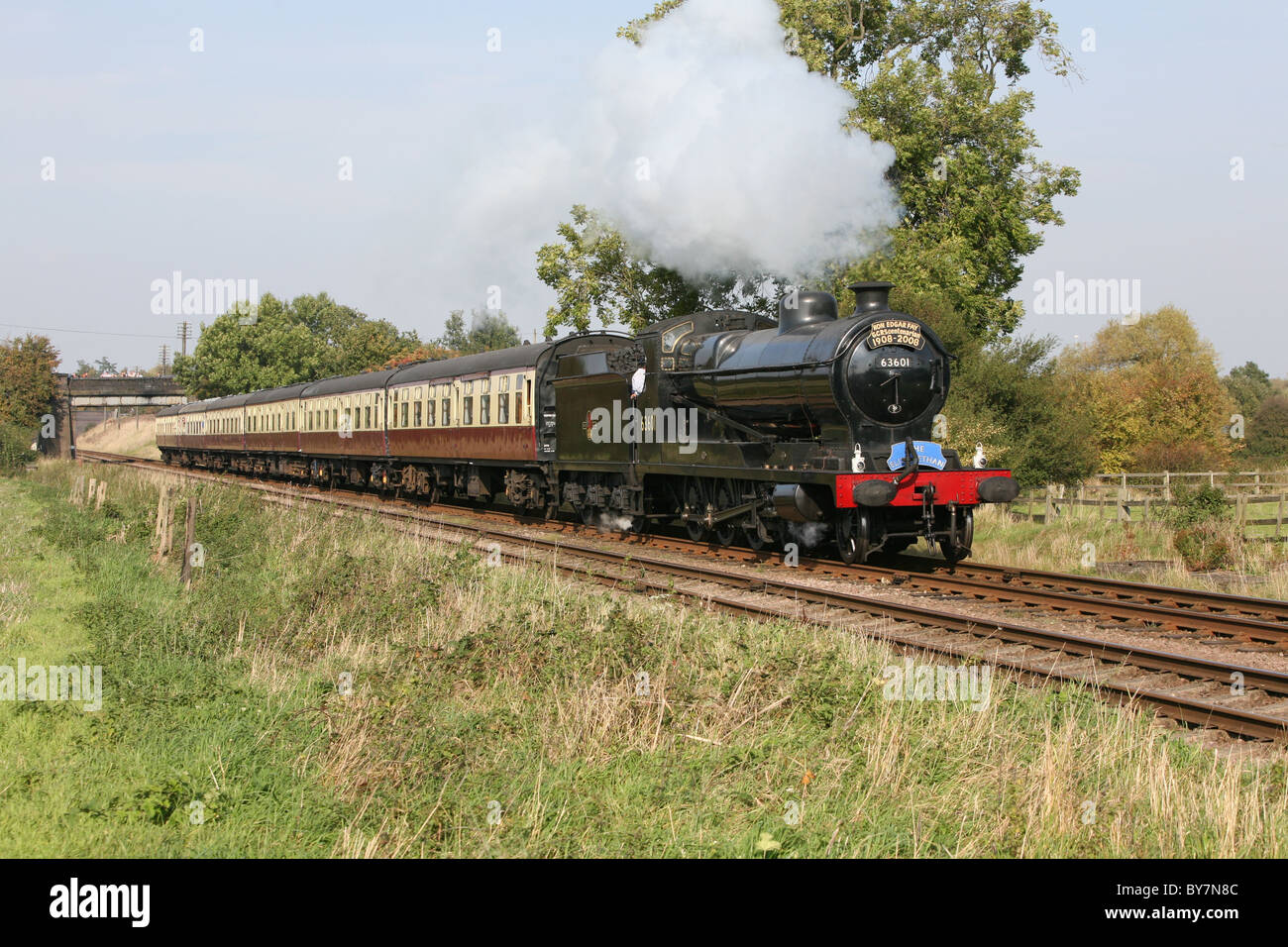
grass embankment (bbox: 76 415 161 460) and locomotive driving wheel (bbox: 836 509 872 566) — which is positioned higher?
grass embankment (bbox: 76 415 161 460)

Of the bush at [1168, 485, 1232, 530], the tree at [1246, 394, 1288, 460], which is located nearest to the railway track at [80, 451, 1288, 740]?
the bush at [1168, 485, 1232, 530]

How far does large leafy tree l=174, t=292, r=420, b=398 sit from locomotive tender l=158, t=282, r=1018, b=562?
48.5 metres

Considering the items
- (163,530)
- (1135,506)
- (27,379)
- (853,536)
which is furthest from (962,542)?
(27,379)

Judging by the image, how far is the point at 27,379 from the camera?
53.3 m

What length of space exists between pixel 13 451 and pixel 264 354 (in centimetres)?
2955

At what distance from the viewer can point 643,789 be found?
569 centimetres

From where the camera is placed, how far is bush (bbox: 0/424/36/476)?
39.2 metres

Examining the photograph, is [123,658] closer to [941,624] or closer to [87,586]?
[87,586]

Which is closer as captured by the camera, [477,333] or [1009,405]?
[1009,405]

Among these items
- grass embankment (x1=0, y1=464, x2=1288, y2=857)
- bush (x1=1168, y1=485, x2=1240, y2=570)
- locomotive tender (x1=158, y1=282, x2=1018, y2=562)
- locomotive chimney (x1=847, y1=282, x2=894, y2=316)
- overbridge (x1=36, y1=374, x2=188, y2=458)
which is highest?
overbridge (x1=36, y1=374, x2=188, y2=458)

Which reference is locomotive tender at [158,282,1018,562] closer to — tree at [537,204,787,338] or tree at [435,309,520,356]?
tree at [537,204,787,338]

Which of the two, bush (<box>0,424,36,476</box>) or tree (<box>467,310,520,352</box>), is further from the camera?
tree (<box>467,310,520,352</box>)

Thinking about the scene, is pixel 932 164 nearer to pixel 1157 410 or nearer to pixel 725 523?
pixel 725 523

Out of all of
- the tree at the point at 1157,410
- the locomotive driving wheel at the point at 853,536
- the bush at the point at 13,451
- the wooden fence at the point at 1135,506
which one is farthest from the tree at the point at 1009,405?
the bush at the point at 13,451
